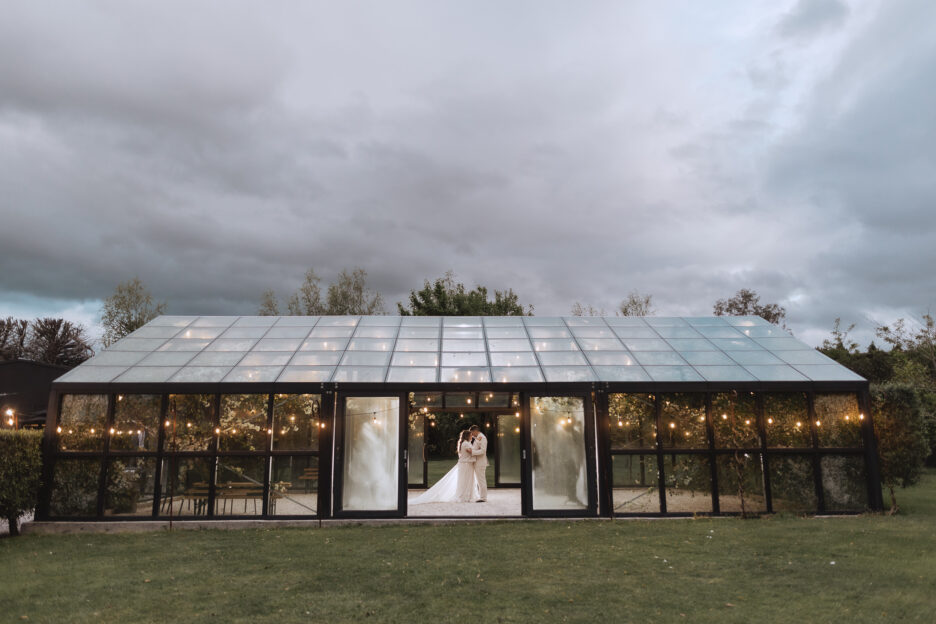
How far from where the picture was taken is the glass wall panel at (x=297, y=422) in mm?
9086

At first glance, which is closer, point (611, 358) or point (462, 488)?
point (611, 358)

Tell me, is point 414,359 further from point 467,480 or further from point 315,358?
point 467,480

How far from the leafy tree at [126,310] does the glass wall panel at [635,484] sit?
2707 cm

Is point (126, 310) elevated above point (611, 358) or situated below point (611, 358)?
above

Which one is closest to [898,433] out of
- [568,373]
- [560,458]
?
[568,373]

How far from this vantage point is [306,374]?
31.2 ft

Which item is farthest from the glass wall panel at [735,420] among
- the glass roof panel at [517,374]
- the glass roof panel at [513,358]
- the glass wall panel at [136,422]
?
the glass wall panel at [136,422]

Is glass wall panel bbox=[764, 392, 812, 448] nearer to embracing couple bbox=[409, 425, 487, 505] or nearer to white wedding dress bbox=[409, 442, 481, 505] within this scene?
embracing couple bbox=[409, 425, 487, 505]

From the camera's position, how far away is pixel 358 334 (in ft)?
37.4

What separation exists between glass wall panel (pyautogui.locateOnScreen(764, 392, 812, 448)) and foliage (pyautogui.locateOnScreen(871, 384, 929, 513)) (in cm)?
140

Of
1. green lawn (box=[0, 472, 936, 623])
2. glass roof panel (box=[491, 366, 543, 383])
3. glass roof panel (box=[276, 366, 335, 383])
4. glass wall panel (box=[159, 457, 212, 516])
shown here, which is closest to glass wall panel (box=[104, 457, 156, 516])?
glass wall panel (box=[159, 457, 212, 516])

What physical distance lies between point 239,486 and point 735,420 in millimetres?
8525

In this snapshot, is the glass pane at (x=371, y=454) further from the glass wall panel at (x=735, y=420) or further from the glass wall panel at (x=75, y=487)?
the glass wall panel at (x=735, y=420)

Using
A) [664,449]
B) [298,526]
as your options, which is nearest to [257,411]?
[298,526]
